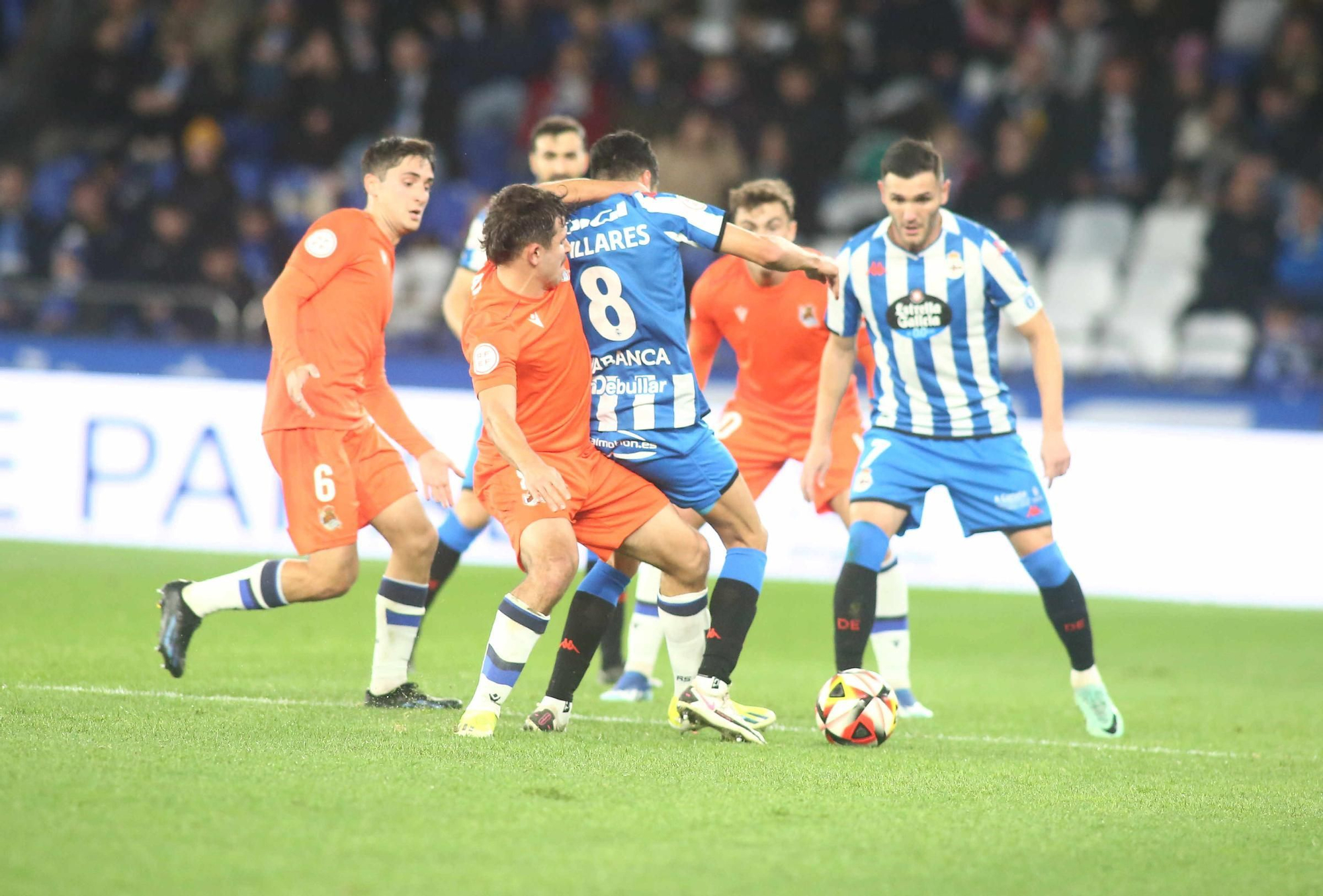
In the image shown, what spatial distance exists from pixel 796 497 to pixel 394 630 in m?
5.80

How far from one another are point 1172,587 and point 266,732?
7.71m

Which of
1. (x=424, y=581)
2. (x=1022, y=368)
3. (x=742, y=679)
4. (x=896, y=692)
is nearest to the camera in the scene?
(x=424, y=581)

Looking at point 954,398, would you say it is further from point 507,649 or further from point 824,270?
point 507,649

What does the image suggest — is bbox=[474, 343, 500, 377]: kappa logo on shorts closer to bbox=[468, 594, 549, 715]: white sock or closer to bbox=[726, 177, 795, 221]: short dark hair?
bbox=[468, 594, 549, 715]: white sock

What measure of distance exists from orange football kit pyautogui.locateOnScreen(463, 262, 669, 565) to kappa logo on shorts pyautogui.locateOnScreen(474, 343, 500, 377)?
21mm

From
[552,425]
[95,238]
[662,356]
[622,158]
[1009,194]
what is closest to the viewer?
[552,425]

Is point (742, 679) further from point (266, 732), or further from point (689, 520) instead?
point (266, 732)

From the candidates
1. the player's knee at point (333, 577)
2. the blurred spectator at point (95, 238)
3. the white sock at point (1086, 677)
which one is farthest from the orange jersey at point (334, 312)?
the blurred spectator at point (95, 238)

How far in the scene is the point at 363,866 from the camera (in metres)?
3.97

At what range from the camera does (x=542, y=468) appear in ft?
18.4

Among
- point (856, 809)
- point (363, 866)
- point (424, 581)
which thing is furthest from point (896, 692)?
point (363, 866)

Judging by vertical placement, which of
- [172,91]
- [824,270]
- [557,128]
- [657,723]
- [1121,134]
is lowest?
[657,723]

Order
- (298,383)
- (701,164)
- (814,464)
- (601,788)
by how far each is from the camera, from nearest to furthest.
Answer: (601,788), (298,383), (814,464), (701,164)

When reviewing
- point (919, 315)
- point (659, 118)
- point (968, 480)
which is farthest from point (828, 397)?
point (659, 118)
